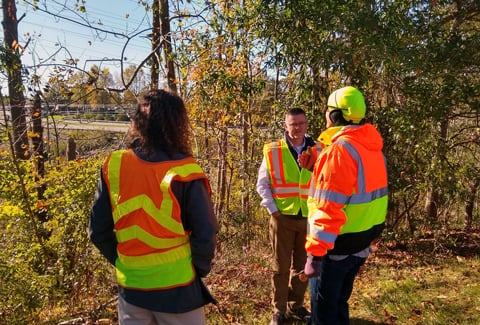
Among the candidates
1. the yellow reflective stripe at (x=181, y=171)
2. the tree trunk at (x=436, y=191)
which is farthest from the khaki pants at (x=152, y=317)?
the tree trunk at (x=436, y=191)

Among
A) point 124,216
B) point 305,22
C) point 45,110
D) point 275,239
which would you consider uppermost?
point 305,22

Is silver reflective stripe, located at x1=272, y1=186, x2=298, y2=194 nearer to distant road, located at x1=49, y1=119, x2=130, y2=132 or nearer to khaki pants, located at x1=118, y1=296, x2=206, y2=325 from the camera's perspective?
khaki pants, located at x1=118, y1=296, x2=206, y2=325

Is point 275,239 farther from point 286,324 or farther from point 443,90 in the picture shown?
point 443,90

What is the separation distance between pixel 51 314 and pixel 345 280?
4.24 m

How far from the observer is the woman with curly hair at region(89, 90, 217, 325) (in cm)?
186

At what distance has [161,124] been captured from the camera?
1.92m

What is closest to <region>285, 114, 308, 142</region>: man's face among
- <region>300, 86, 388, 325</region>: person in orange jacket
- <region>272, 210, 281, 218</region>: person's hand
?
<region>272, 210, 281, 218</region>: person's hand

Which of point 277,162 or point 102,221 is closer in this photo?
point 102,221

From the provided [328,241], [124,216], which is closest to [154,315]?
[124,216]

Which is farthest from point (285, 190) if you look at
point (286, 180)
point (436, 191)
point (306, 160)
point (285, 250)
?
point (436, 191)

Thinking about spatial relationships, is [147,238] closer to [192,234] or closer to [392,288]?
[192,234]

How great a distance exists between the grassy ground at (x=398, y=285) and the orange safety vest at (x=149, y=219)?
7.24 ft

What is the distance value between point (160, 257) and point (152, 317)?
0.37 m

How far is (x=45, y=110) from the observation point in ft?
24.2
